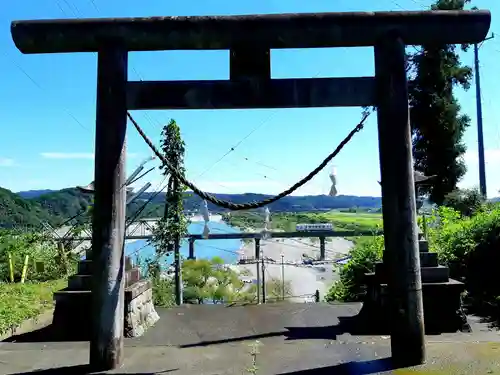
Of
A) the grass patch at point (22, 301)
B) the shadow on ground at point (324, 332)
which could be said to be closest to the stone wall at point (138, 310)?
the shadow on ground at point (324, 332)

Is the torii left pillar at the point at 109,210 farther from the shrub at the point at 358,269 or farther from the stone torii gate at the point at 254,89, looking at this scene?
the shrub at the point at 358,269

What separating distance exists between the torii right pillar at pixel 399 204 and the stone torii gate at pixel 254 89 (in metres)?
0.01

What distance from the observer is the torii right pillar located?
4430 mm

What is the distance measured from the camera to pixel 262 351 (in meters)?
5.10

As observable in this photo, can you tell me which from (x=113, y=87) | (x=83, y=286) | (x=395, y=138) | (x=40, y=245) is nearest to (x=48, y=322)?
(x=83, y=286)

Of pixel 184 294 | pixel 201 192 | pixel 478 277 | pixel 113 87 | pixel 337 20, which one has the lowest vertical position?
pixel 184 294

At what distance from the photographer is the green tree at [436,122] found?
21.9 meters

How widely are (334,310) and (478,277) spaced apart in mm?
3054

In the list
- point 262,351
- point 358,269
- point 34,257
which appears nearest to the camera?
point 262,351

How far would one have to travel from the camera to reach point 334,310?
7.96 metres

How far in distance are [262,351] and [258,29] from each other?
143 inches

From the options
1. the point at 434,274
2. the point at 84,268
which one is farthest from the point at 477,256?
the point at 84,268

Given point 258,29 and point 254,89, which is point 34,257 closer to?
point 254,89

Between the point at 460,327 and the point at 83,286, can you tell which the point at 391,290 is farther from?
the point at 83,286
